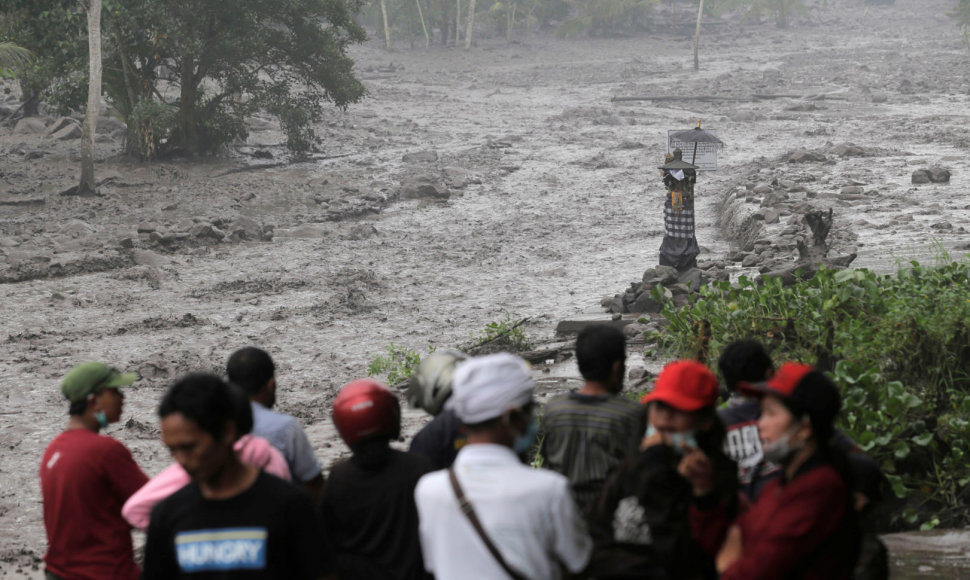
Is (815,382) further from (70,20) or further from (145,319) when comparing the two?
(70,20)

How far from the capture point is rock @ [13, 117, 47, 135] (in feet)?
83.0

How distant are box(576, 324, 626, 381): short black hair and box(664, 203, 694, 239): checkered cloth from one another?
344 inches

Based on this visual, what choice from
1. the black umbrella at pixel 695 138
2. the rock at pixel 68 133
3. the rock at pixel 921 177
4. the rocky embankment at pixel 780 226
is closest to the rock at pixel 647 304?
the rocky embankment at pixel 780 226

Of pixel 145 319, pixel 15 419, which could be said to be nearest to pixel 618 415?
pixel 15 419

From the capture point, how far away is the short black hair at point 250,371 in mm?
3574

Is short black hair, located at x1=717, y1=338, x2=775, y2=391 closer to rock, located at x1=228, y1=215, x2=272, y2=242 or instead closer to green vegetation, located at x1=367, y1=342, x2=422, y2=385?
green vegetation, located at x1=367, y1=342, x2=422, y2=385

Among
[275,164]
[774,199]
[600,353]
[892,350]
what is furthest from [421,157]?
[600,353]

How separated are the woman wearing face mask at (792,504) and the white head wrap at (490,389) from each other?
1.86 ft

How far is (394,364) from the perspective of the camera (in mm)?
11086

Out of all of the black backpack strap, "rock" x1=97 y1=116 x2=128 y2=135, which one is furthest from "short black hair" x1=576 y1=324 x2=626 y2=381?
"rock" x1=97 y1=116 x2=128 y2=135

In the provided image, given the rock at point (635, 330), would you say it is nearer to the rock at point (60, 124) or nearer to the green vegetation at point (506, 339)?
the green vegetation at point (506, 339)

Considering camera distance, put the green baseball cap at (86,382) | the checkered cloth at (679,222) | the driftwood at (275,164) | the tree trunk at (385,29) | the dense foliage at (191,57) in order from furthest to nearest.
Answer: the tree trunk at (385,29) → the driftwood at (275,164) → the dense foliage at (191,57) → the checkered cloth at (679,222) → the green baseball cap at (86,382)

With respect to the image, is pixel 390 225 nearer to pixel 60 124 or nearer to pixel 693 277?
pixel 693 277

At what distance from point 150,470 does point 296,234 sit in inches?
421
